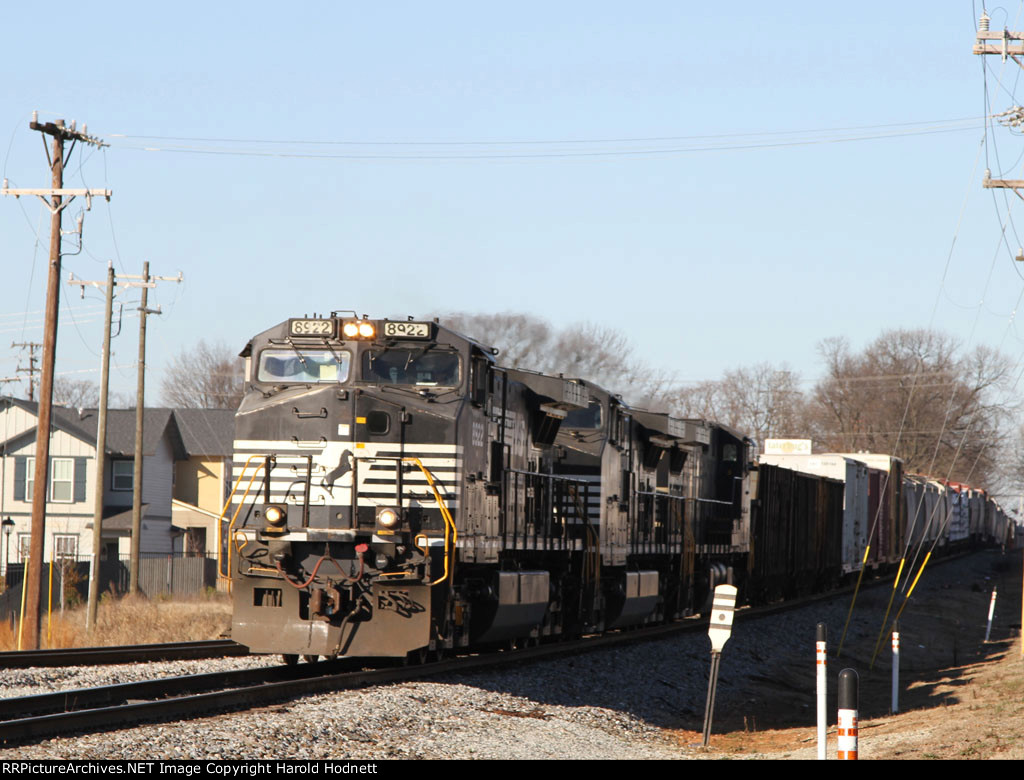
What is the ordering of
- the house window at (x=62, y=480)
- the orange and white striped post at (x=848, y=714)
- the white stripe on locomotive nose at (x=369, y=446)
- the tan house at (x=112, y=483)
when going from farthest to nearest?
the house window at (x=62, y=480) → the tan house at (x=112, y=483) → the white stripe on locomotive nose at (x=369, y=446) → the orange and white striped post at (x=848, y=714)

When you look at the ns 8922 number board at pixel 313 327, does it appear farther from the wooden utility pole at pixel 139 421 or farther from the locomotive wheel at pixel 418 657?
the wooden utility pole at pixel 139 421

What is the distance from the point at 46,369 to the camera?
24297 mm

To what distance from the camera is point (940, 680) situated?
68.2 ft

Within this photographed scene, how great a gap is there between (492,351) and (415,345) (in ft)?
4.67

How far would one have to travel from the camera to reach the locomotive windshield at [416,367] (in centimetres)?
1444

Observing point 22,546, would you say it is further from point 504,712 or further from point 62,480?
point 504,712

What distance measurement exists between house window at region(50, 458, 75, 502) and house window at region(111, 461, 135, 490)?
188cm

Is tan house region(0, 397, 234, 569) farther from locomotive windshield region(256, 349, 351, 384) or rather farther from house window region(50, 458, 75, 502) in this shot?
locomotive windshield region(256, 349, 351, 384)

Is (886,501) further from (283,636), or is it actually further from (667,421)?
(283,636)

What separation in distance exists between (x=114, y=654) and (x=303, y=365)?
15.5 ft

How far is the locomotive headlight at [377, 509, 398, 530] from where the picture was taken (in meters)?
13.6

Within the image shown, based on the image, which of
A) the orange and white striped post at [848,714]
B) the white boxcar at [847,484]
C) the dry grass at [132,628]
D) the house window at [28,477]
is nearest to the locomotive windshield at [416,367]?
the orange and white striped post at [848,714]

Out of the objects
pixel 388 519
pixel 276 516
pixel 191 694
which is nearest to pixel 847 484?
pixel 388 519

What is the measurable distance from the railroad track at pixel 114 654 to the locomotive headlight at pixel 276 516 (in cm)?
348
